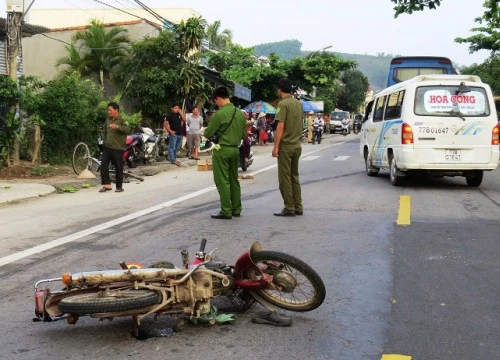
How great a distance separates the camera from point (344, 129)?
5441 centimetres

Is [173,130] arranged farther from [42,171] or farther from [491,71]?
[491,71]

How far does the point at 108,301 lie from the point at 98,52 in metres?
23.6

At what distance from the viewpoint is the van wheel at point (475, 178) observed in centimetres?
1204

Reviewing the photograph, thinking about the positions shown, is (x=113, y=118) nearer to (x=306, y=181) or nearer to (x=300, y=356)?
(x=306, y=181)

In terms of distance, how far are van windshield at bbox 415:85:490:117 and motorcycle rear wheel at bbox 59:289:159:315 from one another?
8.52 metres

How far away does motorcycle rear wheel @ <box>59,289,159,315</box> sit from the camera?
3.88 metres

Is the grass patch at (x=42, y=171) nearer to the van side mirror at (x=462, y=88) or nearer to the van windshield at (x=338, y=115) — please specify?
the van side mirror at (x=462, y=88)

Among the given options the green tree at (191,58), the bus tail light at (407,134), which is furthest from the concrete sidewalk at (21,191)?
the green tree at (191,58)

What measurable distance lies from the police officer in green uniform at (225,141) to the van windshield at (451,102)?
14.2 ft

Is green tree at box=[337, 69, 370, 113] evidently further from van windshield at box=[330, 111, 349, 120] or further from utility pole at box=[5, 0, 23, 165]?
utility pole at box=[5, 0, 23, 165]

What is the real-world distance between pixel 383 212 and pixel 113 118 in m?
5.33

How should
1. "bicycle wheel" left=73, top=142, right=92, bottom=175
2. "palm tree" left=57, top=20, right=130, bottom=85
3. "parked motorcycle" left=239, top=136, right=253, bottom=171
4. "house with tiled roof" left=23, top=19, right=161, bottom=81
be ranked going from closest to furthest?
1. "bicycle wheel" left=73, top=142, right=92, bottom=175
2. "parked motorcycle" left=239, top=136, right=253, bottom=171
3. "palm tree" left=57, top=20, right=130, bottom=85
4. "house with tiled roof" left=23, top=19, right=161, bottom=81

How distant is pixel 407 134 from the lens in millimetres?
11453

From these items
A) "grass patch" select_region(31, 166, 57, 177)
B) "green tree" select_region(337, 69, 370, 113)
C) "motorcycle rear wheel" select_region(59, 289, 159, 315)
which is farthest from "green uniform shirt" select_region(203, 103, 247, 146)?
"green tree" select_region(337, 69, 370, 113)
